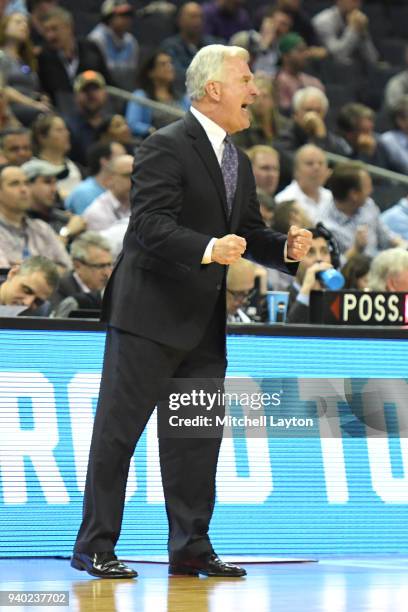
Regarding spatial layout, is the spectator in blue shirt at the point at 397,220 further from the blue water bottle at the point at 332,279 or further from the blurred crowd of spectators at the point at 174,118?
the blue water bottle at the point at 332,279

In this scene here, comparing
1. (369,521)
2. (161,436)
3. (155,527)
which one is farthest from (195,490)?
(369,521)

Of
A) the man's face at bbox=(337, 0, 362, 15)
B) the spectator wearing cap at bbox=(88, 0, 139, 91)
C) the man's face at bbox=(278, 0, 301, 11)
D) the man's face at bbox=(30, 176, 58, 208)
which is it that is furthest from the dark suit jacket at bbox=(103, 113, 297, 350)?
the man's face at bbox=(337, 0, 362, 15)

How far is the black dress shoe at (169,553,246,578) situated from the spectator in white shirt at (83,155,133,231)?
4743mm

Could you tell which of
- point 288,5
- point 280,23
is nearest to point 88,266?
point 280,23

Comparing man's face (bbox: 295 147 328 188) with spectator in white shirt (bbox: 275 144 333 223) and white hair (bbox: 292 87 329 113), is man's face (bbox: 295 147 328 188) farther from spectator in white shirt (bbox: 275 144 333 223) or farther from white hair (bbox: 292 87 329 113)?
white hair (bbox: 292 87 329 113)

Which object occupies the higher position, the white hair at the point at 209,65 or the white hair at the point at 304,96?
the white hair at the point at 304,96

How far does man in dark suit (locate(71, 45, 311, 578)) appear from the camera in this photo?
5078mm

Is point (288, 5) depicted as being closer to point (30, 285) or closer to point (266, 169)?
point (266, 169)

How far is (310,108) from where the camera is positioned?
12352 mm

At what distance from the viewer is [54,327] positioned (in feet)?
19.4

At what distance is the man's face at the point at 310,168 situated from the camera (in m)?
10.4

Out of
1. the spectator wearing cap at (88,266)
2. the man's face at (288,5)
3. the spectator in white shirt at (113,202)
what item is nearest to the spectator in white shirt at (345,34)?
the man's face at (288,5)

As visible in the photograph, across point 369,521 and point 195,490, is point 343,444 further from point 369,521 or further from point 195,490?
point 195,490

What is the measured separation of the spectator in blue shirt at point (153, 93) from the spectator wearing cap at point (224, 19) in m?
1.95
